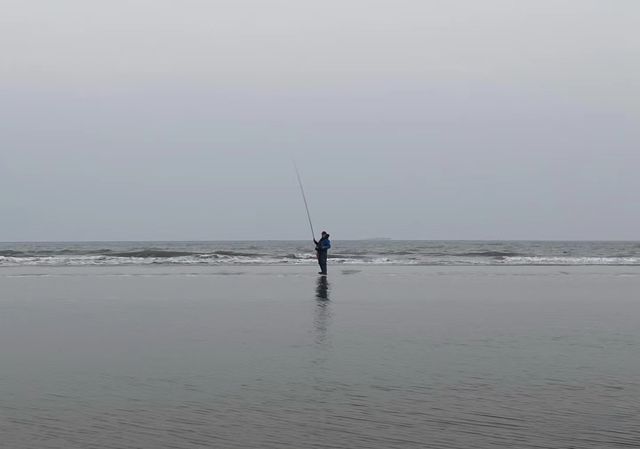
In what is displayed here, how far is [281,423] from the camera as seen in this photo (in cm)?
560

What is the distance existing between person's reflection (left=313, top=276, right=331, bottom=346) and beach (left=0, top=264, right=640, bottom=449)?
65 mm

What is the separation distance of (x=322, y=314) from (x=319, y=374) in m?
5.45

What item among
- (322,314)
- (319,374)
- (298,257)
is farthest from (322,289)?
(298,257)

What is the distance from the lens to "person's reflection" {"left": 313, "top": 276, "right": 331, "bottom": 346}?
10.0 metres

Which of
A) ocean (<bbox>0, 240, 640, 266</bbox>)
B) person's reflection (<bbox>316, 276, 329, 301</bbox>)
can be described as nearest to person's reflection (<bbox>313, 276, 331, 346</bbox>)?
person's reflection (<bbox>316, 276, 329, 301</bbox>)

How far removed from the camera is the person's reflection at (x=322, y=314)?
1003cm

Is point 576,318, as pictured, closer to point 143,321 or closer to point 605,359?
point 605,359

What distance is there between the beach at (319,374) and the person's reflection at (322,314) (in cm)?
Answer: 6

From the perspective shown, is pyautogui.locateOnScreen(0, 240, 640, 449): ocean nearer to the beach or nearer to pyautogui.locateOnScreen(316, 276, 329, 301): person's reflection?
the beach

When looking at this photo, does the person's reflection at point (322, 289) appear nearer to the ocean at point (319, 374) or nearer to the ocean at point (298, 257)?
the ocean at point (319, 374)

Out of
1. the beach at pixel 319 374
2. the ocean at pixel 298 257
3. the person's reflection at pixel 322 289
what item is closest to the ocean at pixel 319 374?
the beach at pixel 319 374

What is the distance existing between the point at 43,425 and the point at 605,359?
20.2 ft

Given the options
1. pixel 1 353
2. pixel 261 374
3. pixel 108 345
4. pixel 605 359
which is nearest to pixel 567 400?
pixel 605 359

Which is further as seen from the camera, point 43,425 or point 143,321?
point 143,321
